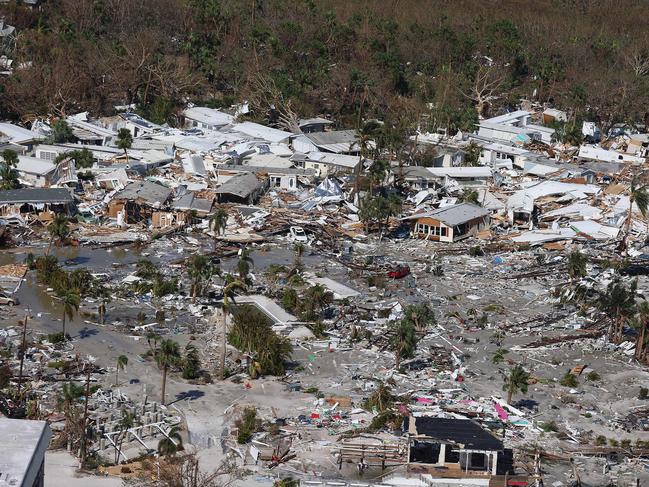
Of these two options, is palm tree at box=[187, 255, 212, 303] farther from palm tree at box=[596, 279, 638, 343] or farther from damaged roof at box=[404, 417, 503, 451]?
palm tree at box=[596, 279, 638, 343]

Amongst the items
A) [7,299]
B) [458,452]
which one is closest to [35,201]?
[7,299]

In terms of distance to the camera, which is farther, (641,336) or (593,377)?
(641,336)

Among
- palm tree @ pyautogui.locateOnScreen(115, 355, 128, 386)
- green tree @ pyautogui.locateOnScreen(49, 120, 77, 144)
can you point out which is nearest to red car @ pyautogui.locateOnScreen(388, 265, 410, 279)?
palm tree @ pyautogui.locateOnScreen(115, 355, 128, 386)

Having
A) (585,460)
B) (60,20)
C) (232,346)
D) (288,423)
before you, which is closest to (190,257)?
(232,346)

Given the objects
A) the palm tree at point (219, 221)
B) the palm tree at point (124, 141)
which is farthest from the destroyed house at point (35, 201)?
the palm tree at point (124, 141)

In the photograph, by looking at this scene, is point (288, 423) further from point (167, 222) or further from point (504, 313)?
→ point (167, 222)

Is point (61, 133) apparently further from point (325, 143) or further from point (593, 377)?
point (593, 377)
